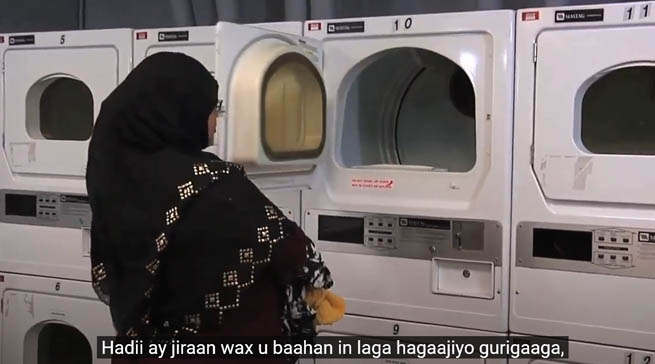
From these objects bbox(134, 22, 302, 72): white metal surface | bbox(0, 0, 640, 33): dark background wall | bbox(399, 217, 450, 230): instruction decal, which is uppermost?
bbox(0, 0, 640, 33): dark background wall

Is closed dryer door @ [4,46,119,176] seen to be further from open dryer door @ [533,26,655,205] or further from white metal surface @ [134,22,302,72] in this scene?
open dryer door @ [533,26,655,205]

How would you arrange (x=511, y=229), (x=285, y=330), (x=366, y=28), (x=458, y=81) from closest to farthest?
(x=285, y=330) → (x=511, y=229) → (x=366, y=28) → (x=458, y=81)

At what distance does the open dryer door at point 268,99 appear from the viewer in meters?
1.83

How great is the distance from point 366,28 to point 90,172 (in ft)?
3.04

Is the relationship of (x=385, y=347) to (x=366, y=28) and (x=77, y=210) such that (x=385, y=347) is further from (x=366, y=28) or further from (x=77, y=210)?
(x=77, y=210)

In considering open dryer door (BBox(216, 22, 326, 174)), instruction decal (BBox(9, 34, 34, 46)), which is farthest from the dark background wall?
open dryer door (BBox(216, 22, 326, 174))

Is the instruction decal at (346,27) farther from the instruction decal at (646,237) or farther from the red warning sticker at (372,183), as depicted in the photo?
the instruction decal at (646,237)

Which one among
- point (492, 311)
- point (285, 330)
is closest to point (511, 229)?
point (492, 311)

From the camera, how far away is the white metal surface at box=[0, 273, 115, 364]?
257 centimetres

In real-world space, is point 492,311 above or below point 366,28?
below

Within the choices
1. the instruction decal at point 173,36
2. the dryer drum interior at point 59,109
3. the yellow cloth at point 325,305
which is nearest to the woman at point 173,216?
the yellow cloth at point 325,305

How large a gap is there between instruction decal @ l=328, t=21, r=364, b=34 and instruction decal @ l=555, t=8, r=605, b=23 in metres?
0.54

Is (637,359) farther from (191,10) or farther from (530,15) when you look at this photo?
(191,10)

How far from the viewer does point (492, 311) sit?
2.03 meters
